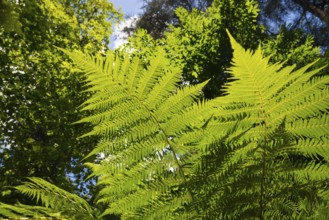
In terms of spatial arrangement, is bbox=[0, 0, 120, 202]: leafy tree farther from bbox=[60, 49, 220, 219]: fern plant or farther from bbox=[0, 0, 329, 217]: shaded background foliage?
bbox=[60, 49, 220, 219]: fern plant

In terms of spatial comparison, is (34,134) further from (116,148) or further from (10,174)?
(116,148)

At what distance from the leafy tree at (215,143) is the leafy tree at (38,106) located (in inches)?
258

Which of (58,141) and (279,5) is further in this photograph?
(279,5)

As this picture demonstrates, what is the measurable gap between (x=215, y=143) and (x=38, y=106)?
7.61 metres

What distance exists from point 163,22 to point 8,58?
600cm

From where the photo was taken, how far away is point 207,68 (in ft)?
22.6

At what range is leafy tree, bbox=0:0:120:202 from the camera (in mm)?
7523

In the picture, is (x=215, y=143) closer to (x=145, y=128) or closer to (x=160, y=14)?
(x=145, y=128)

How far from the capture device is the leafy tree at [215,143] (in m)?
0.88

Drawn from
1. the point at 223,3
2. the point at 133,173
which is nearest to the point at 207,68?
the point at 223,3

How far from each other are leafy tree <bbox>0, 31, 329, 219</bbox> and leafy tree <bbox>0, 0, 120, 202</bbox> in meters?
6.56

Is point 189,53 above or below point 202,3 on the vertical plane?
below

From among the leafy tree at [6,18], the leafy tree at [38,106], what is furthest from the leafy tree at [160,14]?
the leafy tree at [6,18]

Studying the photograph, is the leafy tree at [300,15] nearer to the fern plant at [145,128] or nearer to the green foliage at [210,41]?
the green foliage at [210,41]
